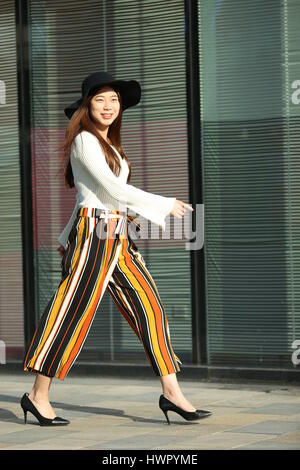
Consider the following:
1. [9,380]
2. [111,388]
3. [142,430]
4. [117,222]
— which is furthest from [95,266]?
[9,380]

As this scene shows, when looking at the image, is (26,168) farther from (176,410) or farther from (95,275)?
(176,410)

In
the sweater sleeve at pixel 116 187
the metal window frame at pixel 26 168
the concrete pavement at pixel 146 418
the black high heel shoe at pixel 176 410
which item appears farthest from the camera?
the metal window frame at pixel 26 168

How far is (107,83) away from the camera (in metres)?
6.61

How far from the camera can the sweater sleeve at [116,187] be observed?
6.29 meters

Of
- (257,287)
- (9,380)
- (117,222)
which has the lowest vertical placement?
(9,380)

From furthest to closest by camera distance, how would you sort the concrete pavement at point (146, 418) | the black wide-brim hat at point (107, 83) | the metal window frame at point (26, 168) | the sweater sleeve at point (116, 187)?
the metal window frame at point (26, 168)
the black wide-brim hat at point (107, 83)
the sweater sleeve at point (116, 187)
the concrete pavement at point (146, 418)

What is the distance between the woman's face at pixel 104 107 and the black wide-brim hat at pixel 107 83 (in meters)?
0.05

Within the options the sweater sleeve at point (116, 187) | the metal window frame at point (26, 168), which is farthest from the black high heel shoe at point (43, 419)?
the metal window frame at point (26, 168)

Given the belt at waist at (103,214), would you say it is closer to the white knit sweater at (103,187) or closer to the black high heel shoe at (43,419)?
the white knit sweater at (103,187)

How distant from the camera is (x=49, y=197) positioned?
9219 millimetres

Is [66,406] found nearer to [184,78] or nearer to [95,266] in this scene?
[95,266]

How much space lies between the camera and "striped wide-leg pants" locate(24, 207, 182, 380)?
21.3 ft

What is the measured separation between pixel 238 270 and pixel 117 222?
201 centimetres
